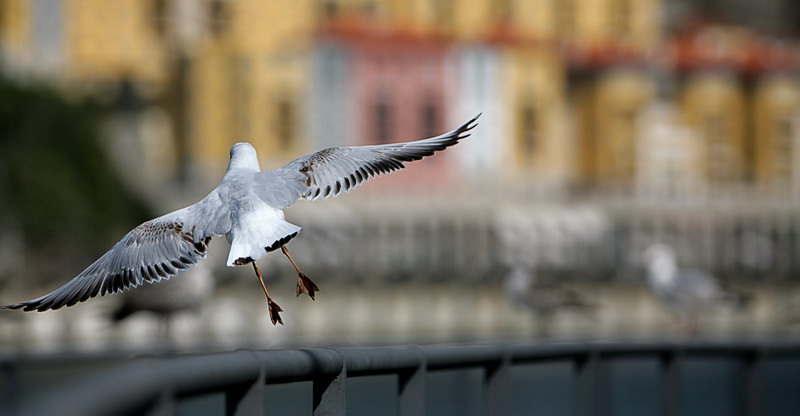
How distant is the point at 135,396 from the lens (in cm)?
264

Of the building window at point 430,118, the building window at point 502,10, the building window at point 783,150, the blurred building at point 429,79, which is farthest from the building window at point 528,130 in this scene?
the building window at point 783,150

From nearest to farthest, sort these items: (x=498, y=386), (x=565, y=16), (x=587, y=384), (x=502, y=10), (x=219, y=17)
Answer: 1. (x=498, y=386)
2. (x=587, y=384)
3. (x=219, y=17)
4. (x=502, y=10)
5. (x=565, y=16)

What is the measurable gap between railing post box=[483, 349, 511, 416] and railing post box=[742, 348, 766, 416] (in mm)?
2252

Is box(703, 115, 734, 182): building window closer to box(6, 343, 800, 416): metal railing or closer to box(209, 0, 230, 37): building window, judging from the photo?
box(209, 0, 230, 37): building window

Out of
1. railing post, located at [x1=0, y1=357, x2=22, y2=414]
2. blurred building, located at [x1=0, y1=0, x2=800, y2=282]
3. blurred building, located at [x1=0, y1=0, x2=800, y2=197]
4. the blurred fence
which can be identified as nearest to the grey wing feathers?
railing post, located at [x1=0, y1=357, x2=22, y2=414]

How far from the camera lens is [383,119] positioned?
42.1m

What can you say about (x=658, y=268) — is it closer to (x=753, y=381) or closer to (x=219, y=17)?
(x=753, y=381)

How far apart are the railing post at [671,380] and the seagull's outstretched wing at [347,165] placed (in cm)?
141

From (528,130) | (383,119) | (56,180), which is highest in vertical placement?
(383,119)

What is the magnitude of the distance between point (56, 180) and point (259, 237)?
27431mm

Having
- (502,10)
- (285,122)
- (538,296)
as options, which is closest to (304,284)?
(538,296)

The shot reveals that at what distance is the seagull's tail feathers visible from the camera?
18.0 feet

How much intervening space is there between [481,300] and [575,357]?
30318 mm

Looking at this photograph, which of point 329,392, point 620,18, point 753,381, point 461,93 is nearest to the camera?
point 329,392
